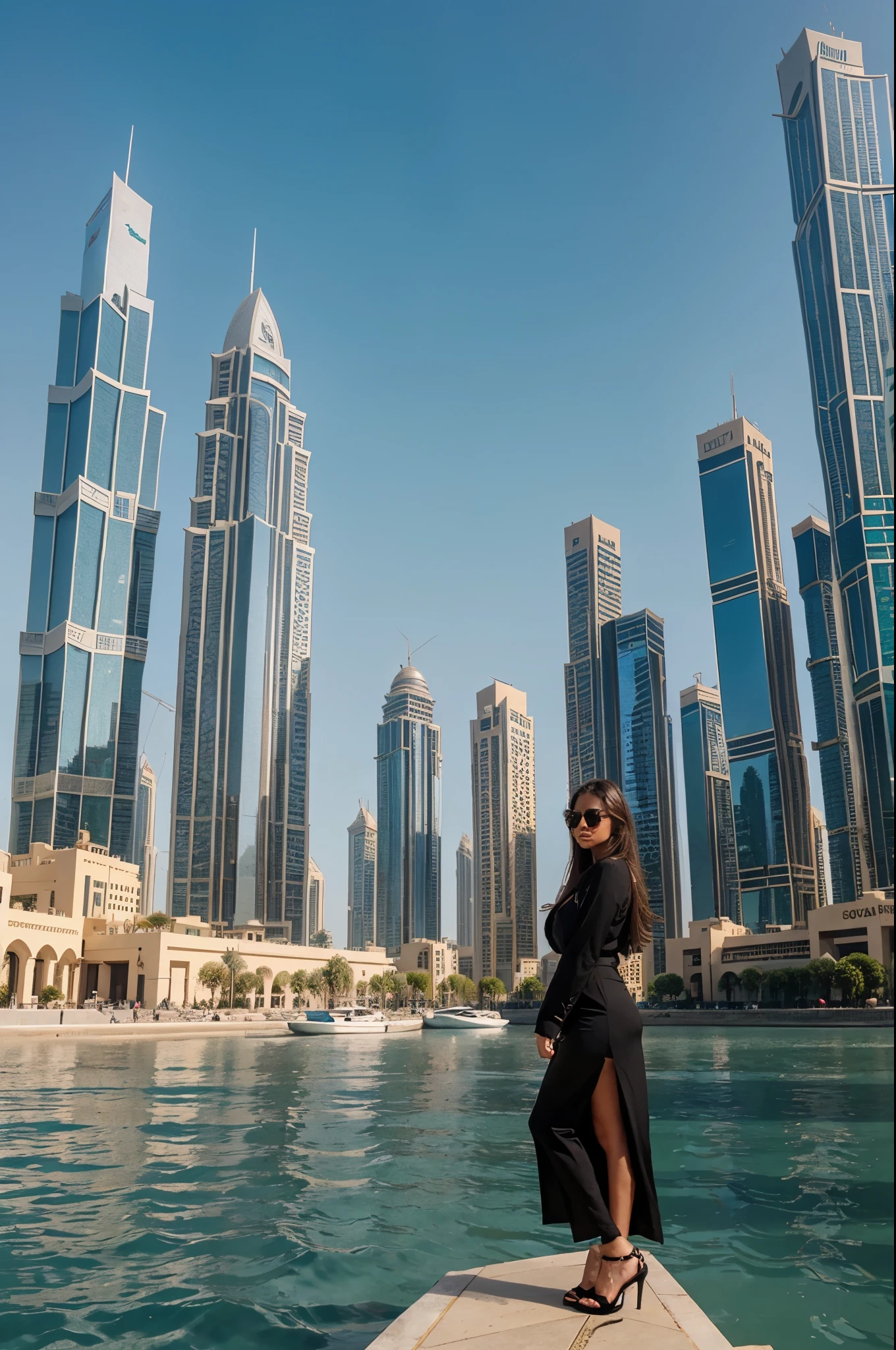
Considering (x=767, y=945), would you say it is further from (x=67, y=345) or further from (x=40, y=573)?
(x=67, y=345)

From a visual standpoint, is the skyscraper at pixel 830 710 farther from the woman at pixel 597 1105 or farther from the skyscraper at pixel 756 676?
the woman at pixel 597 1105

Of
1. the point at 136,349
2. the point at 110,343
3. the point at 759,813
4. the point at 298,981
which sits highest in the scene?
the point at 136,349

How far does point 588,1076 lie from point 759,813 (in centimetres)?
15143

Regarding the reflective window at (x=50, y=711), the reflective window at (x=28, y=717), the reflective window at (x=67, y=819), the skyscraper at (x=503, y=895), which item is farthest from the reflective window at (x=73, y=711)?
the skyscraper at (x=503, y=895)

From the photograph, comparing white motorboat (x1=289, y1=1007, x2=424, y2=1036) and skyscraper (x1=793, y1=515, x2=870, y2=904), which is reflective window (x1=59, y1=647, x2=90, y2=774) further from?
skyscraper (x1=793, y1=515, x2=870, y2=904)

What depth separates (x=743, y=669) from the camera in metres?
152

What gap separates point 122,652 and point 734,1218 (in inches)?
5561

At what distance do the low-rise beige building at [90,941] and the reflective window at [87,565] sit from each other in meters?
42.6

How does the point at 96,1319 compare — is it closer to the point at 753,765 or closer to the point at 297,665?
the point at 753,765

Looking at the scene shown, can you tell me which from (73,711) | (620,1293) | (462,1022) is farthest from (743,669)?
(620,1293)

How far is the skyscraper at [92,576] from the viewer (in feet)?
431

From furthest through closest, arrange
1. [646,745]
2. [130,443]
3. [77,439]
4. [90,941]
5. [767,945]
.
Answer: [646,745] → [130,443] → [77,439] → [767,945] → [90,941]

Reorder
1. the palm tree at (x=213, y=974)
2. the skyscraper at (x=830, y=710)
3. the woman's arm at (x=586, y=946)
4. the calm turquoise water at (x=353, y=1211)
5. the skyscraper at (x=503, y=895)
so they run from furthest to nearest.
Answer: the skyscraper at (x=503, y=895) < the skyscraper at (x=830, y=710) < the palm tree at (x=213, y=974) < the calm turquoise water at (x=353, y=1211) < the woman's arm at (x=586, y=946)

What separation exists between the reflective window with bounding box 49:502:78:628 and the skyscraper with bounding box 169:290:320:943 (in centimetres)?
2815
